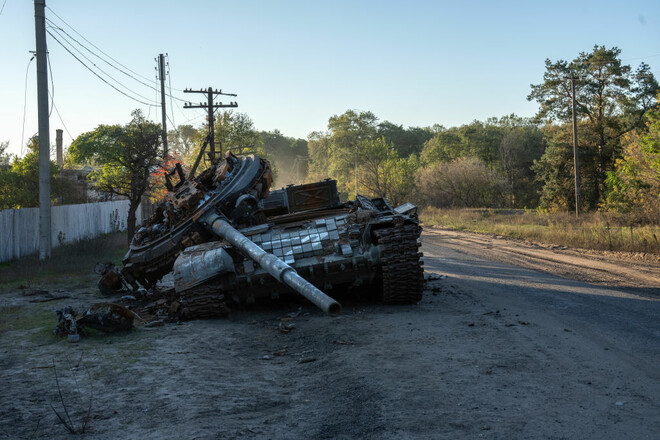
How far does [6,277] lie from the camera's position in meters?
15.7

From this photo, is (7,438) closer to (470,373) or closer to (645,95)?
(470,373)

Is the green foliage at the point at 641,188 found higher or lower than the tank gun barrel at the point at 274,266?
higher

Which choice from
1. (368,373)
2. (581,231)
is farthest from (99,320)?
(581,231)

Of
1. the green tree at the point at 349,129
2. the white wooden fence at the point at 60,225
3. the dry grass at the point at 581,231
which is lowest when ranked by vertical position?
the dry grass at the point at 581,231

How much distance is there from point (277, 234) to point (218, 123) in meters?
42.9

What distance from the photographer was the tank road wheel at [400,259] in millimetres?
9703

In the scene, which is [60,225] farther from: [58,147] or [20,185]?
[58,147]

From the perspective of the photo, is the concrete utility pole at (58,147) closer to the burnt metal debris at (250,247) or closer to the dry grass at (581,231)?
the dry grass at (581,231)

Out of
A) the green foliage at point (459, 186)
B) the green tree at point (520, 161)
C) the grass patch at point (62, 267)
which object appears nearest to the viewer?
the grass patch at point (62, 267)

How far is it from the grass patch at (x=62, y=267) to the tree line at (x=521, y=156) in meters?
2.37

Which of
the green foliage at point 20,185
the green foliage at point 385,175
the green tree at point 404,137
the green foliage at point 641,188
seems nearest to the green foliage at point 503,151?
the green foliage at point 385,175

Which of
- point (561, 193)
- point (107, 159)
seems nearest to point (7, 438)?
point (107, 159)

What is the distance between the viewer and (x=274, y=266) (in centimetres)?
709

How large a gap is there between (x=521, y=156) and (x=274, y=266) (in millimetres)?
65028
